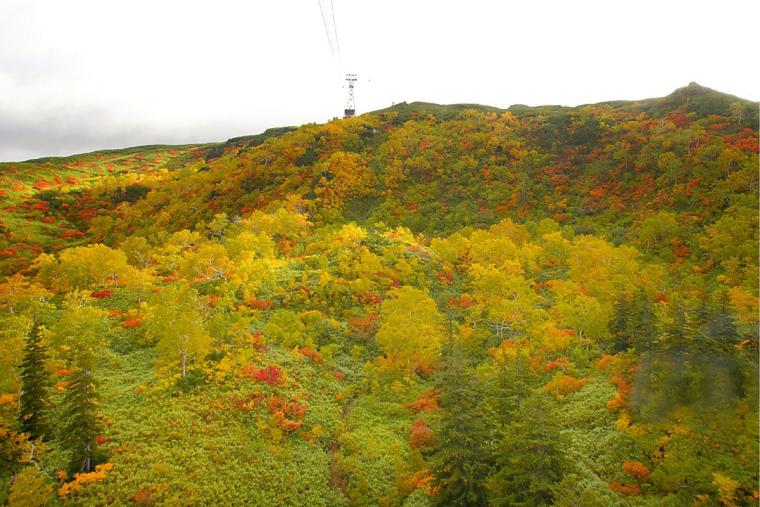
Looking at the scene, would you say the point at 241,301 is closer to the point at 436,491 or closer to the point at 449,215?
the point at 436,491

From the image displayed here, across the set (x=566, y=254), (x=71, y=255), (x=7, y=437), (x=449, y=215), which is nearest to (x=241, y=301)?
(x=71, y=255)

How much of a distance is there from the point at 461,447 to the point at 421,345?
59.9 feet

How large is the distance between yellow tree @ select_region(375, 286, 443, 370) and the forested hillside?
0.23 metres

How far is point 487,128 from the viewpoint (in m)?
116

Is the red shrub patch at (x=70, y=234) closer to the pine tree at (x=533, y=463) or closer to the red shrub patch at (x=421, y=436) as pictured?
the red shrub patch at (x=421, y=436)

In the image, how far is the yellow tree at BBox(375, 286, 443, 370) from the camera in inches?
1523

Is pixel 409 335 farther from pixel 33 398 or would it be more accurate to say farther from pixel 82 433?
pixel 33 398

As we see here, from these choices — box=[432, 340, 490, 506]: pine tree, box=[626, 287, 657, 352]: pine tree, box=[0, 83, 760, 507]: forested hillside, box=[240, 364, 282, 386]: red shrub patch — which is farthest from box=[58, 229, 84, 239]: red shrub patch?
box=[626, 287, 657, 352]: pine tree

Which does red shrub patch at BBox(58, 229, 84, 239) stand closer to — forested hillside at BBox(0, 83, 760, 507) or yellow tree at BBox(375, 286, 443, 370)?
forested hillside at BBox(0, 83, 760, 507)

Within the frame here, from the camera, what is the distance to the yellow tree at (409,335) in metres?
38.7

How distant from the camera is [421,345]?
3888cm

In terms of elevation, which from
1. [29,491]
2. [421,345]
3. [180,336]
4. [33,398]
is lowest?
[421,345]

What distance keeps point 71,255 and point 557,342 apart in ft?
174

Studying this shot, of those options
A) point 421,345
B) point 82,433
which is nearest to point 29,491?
point 82,433
